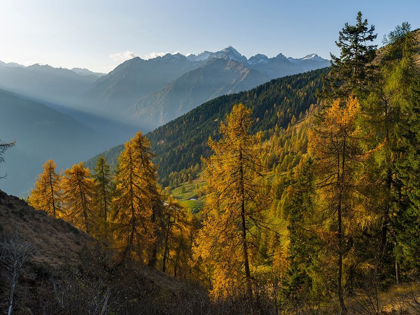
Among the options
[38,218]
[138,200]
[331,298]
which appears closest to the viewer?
[331,298]

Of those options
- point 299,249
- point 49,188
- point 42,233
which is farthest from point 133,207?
point 49,188

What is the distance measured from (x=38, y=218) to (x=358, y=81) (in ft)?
105

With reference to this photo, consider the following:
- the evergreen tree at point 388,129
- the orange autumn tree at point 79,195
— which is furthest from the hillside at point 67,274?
the evergreen tree at point 388,129

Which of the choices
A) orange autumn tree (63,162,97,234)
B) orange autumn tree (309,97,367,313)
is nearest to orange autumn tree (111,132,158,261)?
orange autumn tree (63,162,97,234)

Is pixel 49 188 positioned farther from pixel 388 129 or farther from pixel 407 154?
pixel 407 154

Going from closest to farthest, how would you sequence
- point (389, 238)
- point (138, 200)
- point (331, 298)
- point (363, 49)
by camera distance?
point (389, 238), point (331, 298), point (138, 200), point (363, 49)

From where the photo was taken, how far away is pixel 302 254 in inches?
766

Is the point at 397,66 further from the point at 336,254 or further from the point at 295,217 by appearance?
the point at 295,217

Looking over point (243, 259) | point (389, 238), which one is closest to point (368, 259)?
point (389, 238)

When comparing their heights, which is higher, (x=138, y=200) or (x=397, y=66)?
(x=397, y=66)

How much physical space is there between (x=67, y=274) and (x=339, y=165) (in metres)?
13.4

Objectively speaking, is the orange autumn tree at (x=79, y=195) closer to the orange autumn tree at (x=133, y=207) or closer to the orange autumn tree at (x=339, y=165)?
the orange autumn tree at (x=133, y=207)

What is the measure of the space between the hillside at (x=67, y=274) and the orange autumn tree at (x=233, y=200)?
6.98 ft

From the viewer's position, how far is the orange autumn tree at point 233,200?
1200cm
